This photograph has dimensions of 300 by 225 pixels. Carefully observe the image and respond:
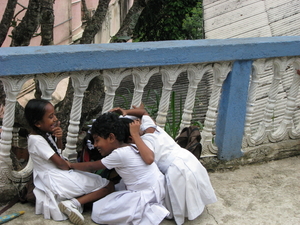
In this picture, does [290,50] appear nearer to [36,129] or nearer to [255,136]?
[255,136]

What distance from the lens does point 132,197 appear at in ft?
9.65

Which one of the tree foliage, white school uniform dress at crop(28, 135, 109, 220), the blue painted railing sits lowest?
white school uniform dress at crop(28, 135, 109, 220)

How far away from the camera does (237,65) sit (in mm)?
3549

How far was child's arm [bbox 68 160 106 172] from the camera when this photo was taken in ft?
9.86

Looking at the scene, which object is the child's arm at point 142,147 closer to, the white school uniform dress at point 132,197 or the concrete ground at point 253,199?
the white school uniform dress at point 132,197

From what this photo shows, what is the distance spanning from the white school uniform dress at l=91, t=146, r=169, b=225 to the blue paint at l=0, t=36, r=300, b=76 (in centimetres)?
62

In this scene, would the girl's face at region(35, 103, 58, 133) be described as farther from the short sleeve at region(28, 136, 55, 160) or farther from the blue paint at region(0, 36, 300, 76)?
the blue paint at region(0, 36, 300, 76)

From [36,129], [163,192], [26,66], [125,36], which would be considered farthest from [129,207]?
[125,36]

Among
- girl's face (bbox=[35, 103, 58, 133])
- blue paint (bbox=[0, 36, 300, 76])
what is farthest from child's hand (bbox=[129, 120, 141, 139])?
girl's face (bbox=[35, 103, 58, 133])

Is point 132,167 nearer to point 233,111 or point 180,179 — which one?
point 180,179

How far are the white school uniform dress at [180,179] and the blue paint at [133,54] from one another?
54cm

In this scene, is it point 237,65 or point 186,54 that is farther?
point 237,65

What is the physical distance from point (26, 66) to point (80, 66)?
1.15 ft

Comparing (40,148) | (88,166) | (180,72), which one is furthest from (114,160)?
(180,72)
